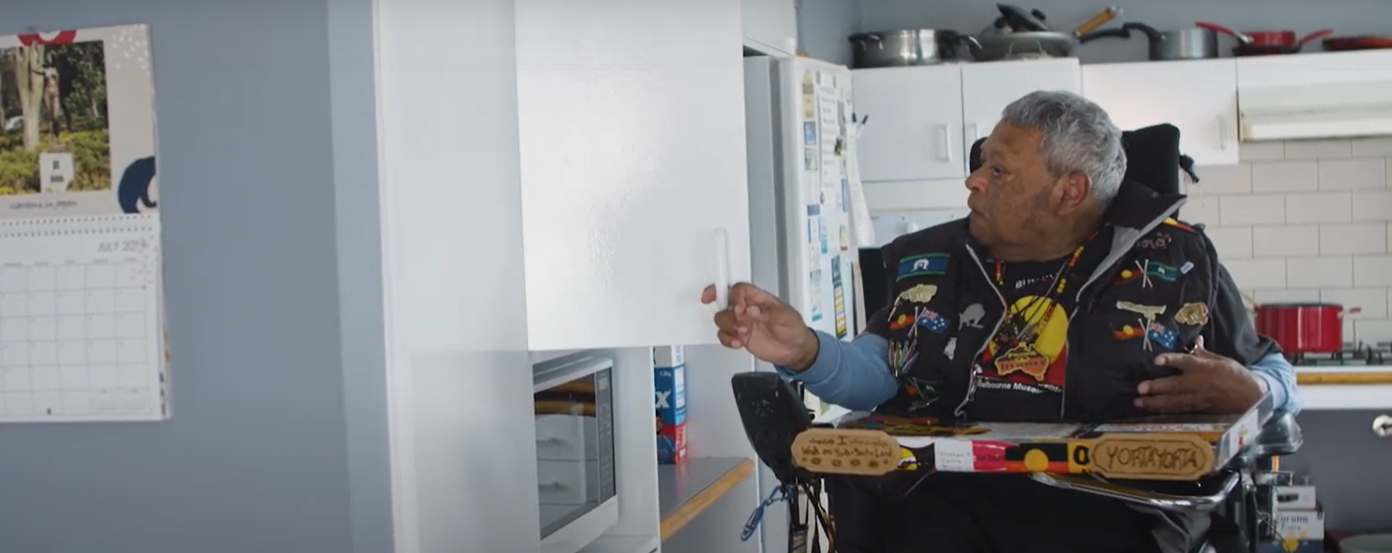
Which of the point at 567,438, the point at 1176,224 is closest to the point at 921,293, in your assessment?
the point at 1176,224

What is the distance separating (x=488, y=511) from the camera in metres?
2.03

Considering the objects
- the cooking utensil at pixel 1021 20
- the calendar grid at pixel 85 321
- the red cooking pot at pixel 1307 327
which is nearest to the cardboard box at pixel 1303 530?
the red cooking pot at pixel 1307 327

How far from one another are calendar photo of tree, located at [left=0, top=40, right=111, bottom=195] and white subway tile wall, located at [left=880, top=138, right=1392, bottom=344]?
4090mm

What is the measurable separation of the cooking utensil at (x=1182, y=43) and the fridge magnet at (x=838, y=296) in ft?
4.92

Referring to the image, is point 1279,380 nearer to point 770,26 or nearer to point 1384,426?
point 770,26

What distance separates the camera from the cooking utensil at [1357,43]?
4559 millimetres

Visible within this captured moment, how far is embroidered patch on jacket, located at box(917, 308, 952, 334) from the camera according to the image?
2.17 m

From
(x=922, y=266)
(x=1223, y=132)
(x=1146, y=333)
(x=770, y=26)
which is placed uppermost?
(x=770, y=26)

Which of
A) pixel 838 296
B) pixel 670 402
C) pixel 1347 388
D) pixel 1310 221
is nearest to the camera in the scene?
pixel 670 402

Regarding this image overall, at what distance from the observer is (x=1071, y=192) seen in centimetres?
218

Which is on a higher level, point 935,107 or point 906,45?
point 906,45

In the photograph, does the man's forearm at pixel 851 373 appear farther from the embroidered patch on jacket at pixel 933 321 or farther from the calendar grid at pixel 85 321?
the calendar grid at pixel 85 321

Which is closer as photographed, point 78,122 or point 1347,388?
point 78,122

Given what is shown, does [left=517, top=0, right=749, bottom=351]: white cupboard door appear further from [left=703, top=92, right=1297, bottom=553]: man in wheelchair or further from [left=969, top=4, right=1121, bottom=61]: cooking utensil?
[left=969, top=4, right=1121, bottom=61]: cooking utensil
